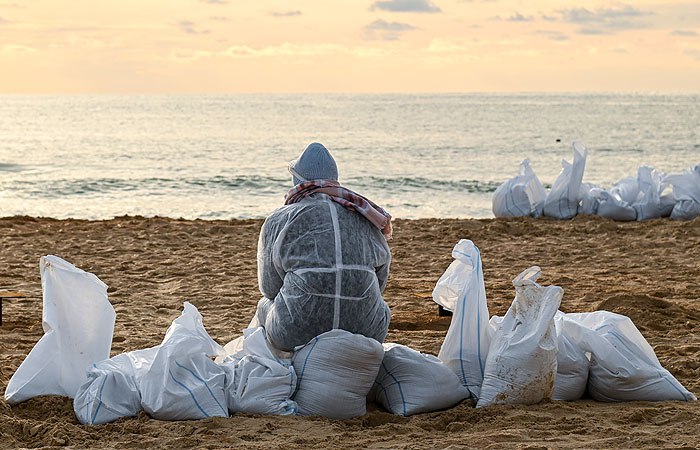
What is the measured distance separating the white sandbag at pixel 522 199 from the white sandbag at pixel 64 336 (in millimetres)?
7946

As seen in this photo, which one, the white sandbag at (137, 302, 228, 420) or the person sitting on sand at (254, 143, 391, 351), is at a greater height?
the person sitting on sand at (254, 143, 391, 351)

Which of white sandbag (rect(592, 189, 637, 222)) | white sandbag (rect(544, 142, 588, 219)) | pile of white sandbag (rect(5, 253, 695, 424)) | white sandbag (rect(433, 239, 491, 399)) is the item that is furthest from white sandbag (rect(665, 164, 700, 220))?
white sandbag (rect(433, 239, 491, 399))

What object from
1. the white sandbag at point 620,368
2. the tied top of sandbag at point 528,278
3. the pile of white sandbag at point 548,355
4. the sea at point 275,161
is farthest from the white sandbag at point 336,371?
the sea at point 275,161

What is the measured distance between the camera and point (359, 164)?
94.9ft

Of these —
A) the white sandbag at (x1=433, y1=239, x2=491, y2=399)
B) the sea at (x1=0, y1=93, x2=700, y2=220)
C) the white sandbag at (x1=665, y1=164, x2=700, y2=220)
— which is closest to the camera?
the white sandbag at (x1=433, y1=239, x2=491, y2=399)

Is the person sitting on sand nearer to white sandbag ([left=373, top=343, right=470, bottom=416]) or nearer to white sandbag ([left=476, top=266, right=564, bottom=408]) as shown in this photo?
white sandbag ([left=373, top=343, right=470, bottom=416])

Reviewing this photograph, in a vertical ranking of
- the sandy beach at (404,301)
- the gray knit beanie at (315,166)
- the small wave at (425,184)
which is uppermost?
the gray knit beanie at (315,166)

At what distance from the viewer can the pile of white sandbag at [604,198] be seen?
11320 mm

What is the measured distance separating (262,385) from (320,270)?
1.79 ft

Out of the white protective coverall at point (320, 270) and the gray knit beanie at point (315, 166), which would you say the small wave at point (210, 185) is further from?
the white protective coverall at point (320, 270)

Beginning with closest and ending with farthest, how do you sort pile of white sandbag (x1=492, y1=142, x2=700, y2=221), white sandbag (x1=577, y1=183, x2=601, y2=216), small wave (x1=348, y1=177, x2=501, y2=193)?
pile of white sandbag (x1=492, y1=142, x2=700, y2=221) < white sandbag (x1=577, y1=183, x2=601, y2=216) < small wave (x1=348, y1=177, x2=501, y2=193)

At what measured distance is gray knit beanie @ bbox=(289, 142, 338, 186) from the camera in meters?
4.11

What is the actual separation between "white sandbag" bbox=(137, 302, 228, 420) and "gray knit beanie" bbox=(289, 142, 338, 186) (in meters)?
0.86

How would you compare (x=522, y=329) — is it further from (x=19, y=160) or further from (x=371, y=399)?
(x=19, y=160)
